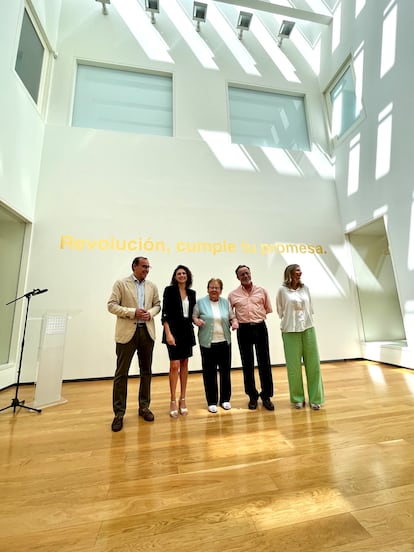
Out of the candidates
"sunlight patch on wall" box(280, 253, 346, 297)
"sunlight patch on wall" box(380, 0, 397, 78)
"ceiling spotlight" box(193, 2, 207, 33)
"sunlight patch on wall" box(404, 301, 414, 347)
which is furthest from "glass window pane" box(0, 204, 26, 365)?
"sunlight patch on wall" box(380, 0, 397, 78)

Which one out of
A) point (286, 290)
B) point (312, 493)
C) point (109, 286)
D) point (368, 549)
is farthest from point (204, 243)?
point (368, 549)

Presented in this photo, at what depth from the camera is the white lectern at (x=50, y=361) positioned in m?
2.80

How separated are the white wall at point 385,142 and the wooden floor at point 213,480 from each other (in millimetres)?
2090

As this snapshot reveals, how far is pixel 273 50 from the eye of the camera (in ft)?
19.1

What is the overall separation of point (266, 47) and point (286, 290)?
6.15 meters

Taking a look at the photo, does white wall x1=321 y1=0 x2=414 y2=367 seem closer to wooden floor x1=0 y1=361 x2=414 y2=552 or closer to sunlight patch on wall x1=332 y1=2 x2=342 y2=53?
sunlight patch on wall x1=332 y1=2 x2=342 y2=53

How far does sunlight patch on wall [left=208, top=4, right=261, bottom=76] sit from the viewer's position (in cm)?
557

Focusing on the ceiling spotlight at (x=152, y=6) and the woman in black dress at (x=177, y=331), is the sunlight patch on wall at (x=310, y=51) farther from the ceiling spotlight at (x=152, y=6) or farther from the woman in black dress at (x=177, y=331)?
the woman in black dress at (x=177, y=331)

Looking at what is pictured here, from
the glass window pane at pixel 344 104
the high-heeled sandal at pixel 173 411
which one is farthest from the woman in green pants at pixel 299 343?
the glass window pane at pixel 344 104

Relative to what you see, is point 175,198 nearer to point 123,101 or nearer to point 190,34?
point 123,101

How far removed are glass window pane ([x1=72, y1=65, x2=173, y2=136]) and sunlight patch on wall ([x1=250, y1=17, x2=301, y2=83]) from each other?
2419 mm

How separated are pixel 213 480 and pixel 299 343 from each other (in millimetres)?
1547

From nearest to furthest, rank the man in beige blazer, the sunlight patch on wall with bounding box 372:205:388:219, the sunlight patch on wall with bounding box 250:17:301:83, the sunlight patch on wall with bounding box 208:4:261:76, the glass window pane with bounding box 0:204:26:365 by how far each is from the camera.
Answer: the man in beige blazer → the glass window pane with bounding box 0:204:26:365 → the sunlight patch on wall with bounding box 372:205:388:219 → the sunlight patch on wall with bounding box 208:4:261:76 → the sunlight patch on wall with bounding box 250:17:301:83

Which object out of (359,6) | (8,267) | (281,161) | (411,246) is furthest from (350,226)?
(8,267)
